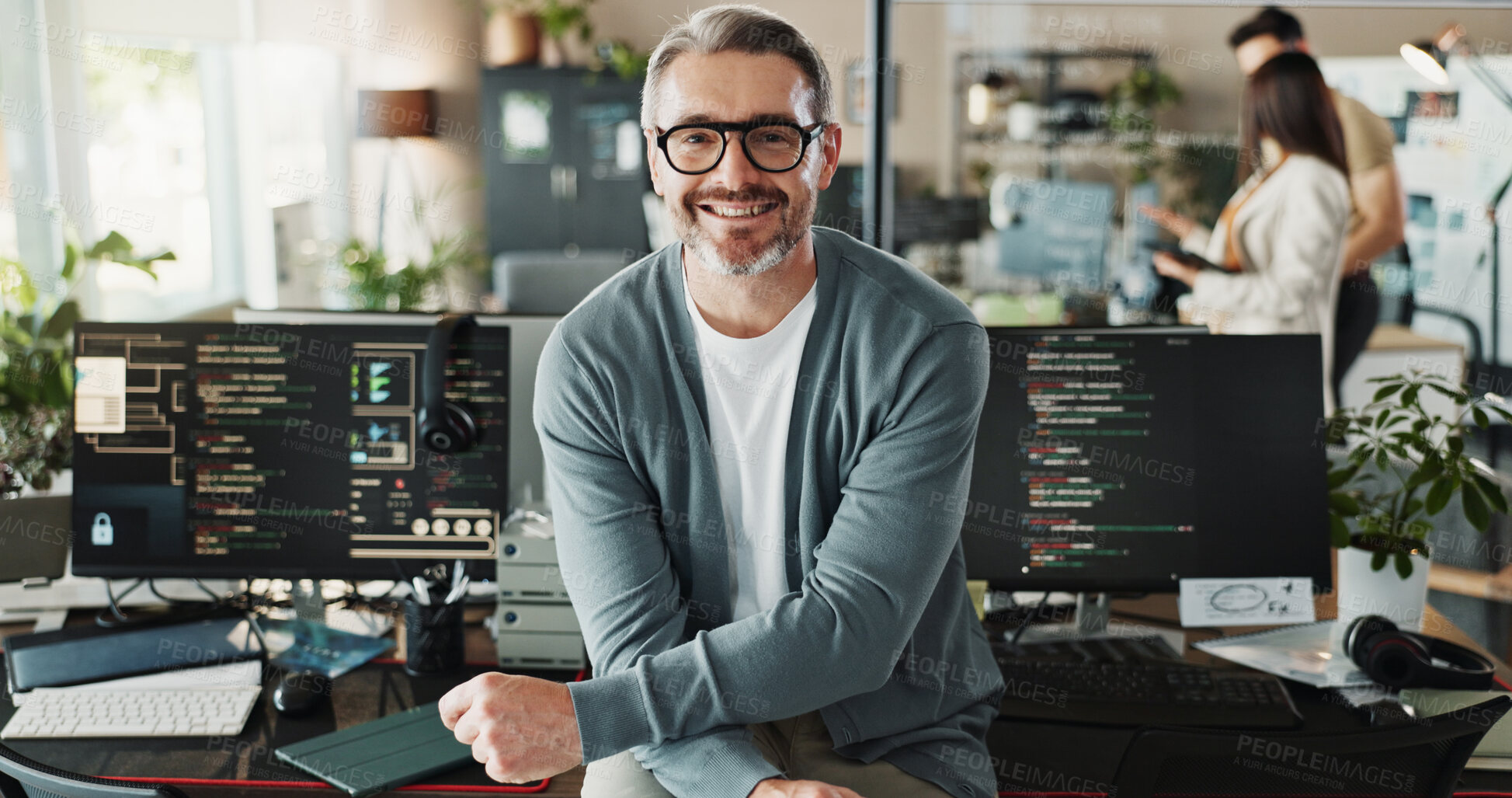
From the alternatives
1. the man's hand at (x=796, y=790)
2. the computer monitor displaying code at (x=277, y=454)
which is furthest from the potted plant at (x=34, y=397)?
the man's hand at (x=796, y=790)

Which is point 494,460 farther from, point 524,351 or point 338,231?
point 338,231

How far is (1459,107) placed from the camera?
3463 mm

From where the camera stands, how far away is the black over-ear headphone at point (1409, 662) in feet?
4.94

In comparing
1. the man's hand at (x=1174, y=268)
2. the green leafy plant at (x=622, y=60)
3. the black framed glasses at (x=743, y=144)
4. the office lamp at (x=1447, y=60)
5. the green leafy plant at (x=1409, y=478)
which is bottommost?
the green leafy plant at (x=1409, y=478)

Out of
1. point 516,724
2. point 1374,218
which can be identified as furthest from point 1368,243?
point 516,724

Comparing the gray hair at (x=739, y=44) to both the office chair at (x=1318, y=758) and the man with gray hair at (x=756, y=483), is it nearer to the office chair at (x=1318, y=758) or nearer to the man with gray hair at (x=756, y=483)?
the man with gray hair at (x=756, y=483)

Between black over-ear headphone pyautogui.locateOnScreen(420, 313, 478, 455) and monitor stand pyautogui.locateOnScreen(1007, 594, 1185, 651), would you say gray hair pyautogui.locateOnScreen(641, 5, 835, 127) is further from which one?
monitor stand pyautogui.locateOnScreen(1007, 594, 1185, 651)

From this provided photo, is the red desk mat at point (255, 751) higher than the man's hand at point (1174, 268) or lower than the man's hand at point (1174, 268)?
lower

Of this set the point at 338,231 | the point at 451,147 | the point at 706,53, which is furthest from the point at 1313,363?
the point at 451,147

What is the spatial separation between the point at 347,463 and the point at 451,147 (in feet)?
17.2

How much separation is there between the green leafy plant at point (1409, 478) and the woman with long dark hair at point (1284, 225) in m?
1.35

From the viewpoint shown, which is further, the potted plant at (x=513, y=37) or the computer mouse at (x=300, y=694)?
the potted plant at (x=513, y=37)

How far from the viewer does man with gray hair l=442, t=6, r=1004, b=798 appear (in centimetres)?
125

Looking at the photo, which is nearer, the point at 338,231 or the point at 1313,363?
the point at 1313,363
